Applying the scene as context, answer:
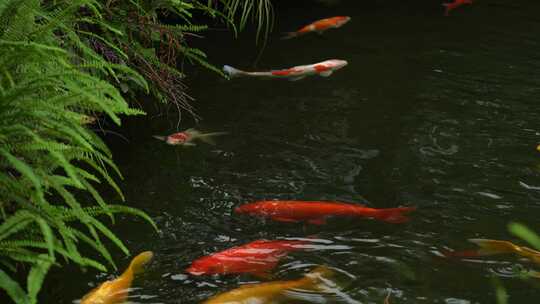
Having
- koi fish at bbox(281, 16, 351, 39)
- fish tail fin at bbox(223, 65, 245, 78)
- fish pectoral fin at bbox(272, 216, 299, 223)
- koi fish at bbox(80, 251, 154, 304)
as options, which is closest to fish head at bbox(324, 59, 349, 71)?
fish tail fin at bbox(223, 65, 245, 78)

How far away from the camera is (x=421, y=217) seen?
166 inches

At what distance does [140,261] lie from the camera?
373cm

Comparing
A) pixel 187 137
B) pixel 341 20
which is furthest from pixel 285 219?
pixel 341 20

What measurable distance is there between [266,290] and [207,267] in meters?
0.34

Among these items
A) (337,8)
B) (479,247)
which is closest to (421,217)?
(479,247)

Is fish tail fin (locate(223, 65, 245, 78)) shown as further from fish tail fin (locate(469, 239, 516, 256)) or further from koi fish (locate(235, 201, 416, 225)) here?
fish tail fin (locate(469, 239, 516, 256))

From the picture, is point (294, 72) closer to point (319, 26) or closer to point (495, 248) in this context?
point (319, 26)

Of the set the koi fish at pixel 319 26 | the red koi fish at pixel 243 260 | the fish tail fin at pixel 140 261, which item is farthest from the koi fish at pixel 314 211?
the koi fish at pixel 319 26

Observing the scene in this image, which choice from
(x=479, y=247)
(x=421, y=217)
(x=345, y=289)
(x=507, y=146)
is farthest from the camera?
(x=507, y=146)

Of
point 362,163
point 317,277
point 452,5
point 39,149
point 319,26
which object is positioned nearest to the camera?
point 39,149

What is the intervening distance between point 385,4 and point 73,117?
20.3ft

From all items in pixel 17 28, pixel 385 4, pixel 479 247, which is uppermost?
pixel 17 28

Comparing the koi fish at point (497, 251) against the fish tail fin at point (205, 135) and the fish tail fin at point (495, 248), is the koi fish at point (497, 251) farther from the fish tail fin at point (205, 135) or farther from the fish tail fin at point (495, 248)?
the fish tail fin at point (205, 135)

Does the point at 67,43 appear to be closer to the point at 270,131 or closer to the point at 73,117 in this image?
the point at 73,117
